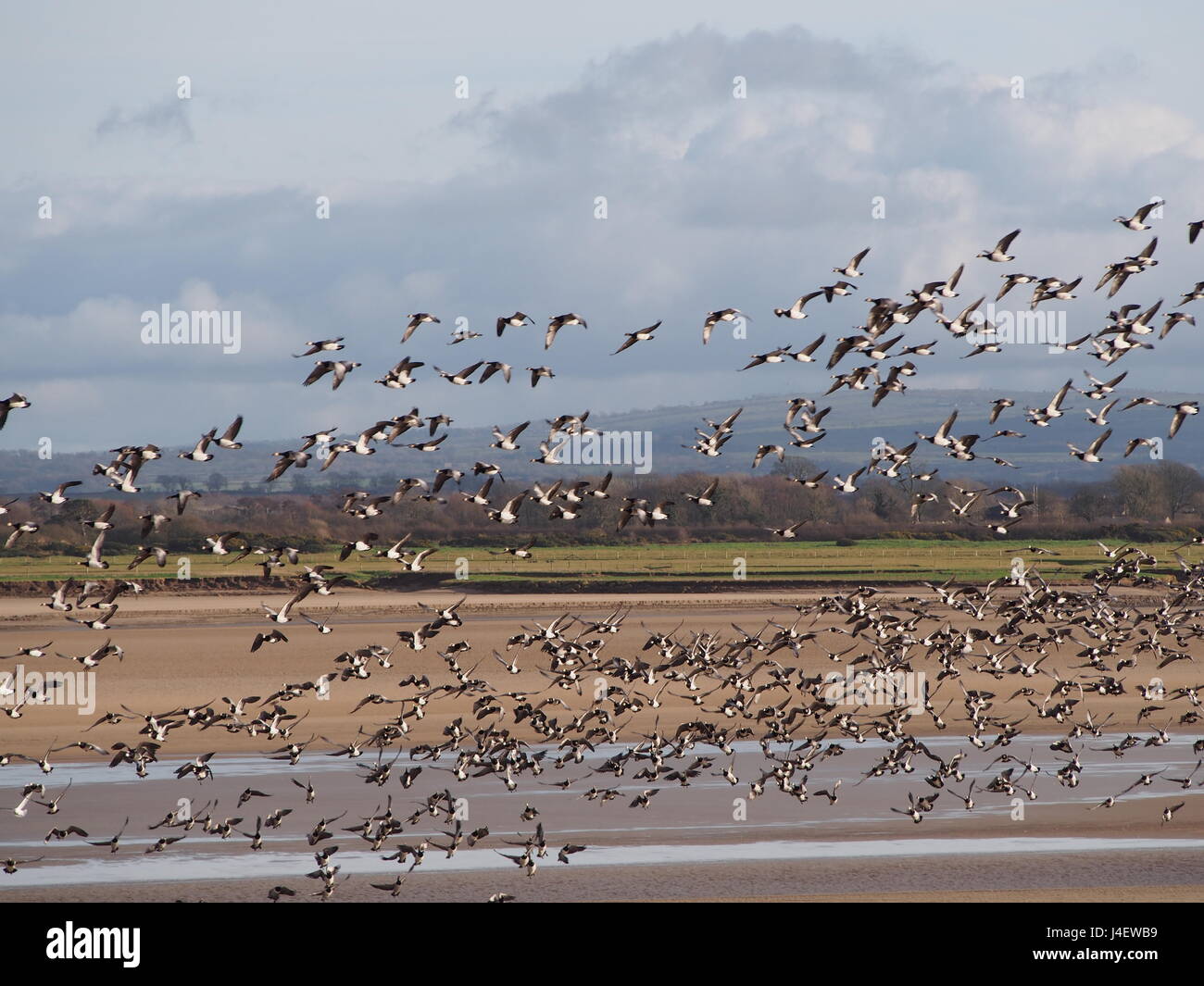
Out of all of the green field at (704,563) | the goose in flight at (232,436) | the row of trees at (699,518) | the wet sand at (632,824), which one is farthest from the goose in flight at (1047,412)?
the row of trees at (699,518)

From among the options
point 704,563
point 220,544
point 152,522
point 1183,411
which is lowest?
point 704,563

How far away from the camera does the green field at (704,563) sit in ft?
214

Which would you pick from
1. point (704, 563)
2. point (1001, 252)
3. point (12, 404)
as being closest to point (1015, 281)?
point (1001, 252)

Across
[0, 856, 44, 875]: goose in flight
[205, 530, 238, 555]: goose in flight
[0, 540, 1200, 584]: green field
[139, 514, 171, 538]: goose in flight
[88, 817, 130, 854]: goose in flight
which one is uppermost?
[139, 514, 171, 538]: goose in flight

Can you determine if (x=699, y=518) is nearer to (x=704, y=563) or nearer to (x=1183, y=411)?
(x=704, y=563)

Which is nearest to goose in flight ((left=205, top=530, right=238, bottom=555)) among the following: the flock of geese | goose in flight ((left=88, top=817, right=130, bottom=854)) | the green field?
the flock of geese

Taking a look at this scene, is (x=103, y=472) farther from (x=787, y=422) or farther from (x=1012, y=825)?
(x=1012, y=825)

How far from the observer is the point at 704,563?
73812mm

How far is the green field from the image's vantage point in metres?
65.2

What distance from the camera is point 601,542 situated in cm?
8719

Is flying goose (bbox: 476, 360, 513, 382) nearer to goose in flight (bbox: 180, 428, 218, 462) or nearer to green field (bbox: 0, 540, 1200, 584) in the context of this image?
goose in flight (bbox: 180, 428, 218, 462)

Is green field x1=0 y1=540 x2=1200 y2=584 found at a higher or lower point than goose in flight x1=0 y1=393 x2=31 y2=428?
lower
